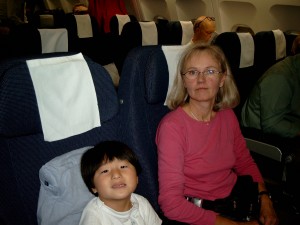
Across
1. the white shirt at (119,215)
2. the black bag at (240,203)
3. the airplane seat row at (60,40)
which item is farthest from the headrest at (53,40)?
the black bag at (240,203)

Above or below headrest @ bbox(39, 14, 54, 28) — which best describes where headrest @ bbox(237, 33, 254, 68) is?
below

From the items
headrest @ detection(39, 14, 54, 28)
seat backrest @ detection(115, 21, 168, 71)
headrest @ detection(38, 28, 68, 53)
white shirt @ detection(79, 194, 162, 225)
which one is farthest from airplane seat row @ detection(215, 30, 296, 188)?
headrest @ detection(39, 14, 54, 28)

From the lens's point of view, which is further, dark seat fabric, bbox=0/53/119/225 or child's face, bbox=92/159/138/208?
child's face, bbox=92/159/138/208

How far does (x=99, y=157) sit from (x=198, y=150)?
1.69 feet

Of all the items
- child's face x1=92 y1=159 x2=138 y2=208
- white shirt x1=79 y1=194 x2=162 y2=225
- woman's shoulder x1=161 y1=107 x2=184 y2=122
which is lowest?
white shirt x1=79 y1=194 x2=162 y2=225

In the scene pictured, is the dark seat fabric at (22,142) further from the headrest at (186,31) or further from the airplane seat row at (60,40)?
the headrest at (186,31)

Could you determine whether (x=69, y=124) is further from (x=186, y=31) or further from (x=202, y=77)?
(x=186, y=31)

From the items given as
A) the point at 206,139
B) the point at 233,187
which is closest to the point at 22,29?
the point at 206,139

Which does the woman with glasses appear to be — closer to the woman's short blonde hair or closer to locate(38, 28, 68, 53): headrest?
the woman's short blonde hair

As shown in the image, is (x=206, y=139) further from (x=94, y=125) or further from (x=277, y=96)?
(x=277, y=96)

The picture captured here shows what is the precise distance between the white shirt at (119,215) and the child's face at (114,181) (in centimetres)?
4

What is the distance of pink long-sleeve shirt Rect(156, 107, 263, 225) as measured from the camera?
144 cm

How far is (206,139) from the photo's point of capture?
159 centimetres

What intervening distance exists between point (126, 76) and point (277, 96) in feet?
3.72
